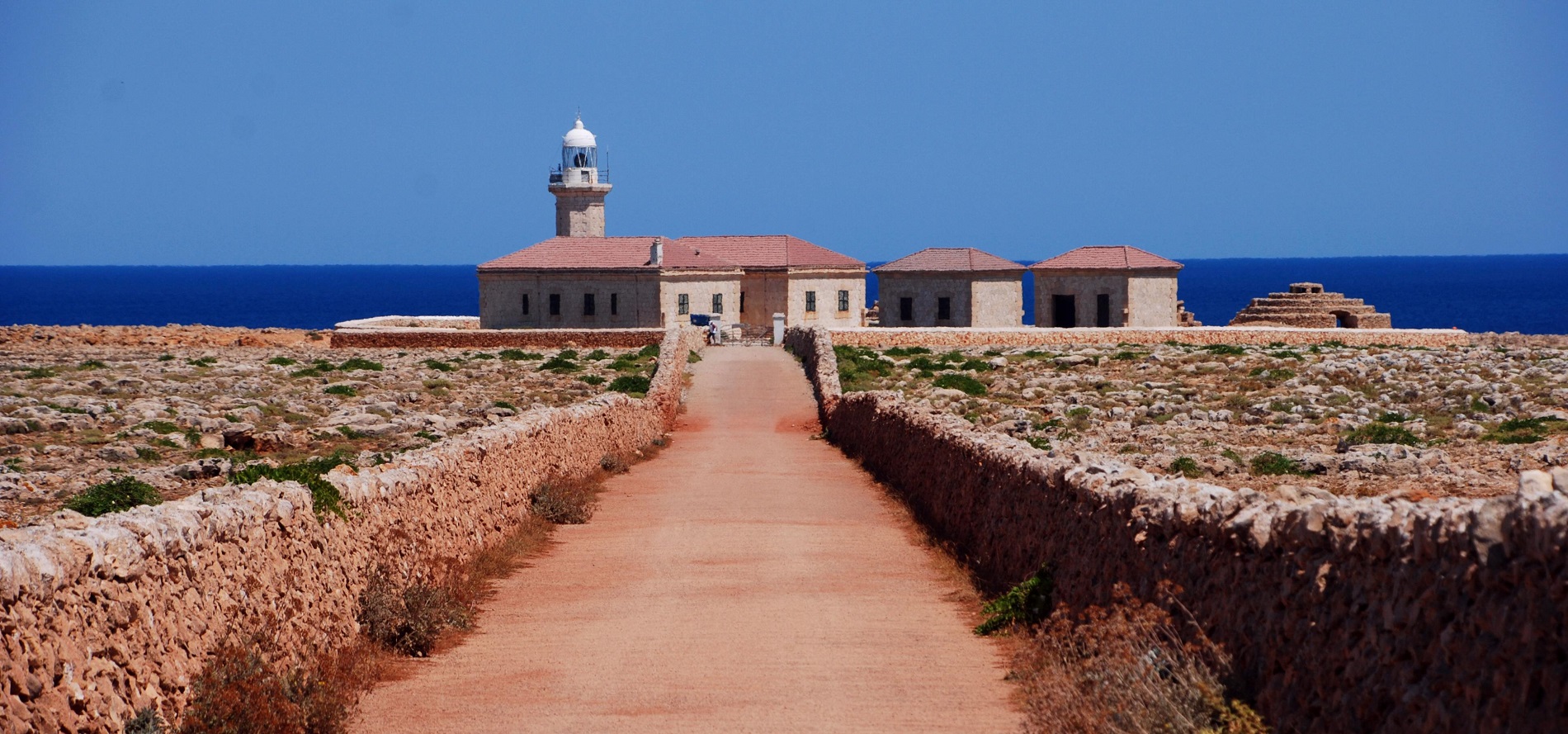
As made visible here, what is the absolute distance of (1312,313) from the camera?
190 feet

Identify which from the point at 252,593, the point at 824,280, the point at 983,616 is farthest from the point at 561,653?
the point at 824,280

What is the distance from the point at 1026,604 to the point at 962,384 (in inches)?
835

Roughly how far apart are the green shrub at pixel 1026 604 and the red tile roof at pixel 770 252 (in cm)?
5212

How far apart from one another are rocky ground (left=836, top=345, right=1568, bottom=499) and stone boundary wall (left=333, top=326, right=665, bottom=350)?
31.7 feet

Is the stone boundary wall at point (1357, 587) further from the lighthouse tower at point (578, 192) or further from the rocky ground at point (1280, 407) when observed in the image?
the lighthouse tower at point (578, 192)

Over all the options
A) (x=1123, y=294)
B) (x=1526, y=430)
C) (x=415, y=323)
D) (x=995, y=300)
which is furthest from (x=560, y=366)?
(x=415, y=323)

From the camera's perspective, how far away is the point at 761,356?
45.4 meters

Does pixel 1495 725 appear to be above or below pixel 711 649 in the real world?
above

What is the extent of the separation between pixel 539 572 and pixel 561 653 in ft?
11.5

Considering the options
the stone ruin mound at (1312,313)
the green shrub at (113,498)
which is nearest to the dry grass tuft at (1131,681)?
the green shrub at (113,498)

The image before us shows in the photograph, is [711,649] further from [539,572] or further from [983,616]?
[539,572]

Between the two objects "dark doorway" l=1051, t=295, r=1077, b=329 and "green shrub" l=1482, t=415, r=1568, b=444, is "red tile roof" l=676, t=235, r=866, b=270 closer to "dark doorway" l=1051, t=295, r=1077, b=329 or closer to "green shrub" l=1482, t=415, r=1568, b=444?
"dark doorway" l=1051, t=295, r=1077, b=329

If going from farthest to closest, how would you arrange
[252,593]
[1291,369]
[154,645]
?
[1291,369], [252,593], [154,645]

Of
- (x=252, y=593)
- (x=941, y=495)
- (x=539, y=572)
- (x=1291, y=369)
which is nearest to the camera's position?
(x=252, y=593)
